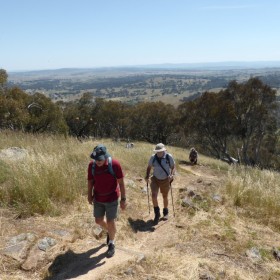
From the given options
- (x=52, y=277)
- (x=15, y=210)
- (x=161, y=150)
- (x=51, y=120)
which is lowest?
(x=51, y=120)

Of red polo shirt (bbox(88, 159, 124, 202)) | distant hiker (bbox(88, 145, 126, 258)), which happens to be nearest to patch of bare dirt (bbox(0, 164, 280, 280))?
distant hiker (bbox(88, 145, 126, 258))

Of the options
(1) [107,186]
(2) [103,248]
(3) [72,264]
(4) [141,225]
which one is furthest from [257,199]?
(3) [72,264]

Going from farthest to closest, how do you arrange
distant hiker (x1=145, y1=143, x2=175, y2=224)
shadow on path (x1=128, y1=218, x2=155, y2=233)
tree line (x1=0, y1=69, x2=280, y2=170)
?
tree line (x1=0, y1=69, x2=280, y2=170)
distant hiker (x1=145, y1=143, x2=175, y2=224)
shadow on path (x1=128, y1=218, x2=155, y2=233)

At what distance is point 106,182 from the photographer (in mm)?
5273

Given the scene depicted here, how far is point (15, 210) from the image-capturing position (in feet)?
20.0

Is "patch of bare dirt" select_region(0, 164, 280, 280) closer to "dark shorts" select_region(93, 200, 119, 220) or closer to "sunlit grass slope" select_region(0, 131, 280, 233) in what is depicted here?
"sunlit grass slope" select_region(0, 131, 280, 233)

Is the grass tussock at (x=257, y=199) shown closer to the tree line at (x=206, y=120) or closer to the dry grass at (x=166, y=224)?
the dry grass at (x=166, y=224)

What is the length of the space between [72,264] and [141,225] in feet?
7.31

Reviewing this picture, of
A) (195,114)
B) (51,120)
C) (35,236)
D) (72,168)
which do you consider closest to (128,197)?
(72,168)

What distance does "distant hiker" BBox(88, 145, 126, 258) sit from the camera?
521 cm

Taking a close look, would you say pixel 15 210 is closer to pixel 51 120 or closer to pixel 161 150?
pixel 161 150

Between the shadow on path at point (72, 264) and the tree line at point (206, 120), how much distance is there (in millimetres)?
18856

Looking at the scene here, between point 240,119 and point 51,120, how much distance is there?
62.1ft

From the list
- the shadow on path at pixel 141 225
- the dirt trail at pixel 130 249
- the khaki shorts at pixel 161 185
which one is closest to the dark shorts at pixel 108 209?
the dirt trail at pixel 130 249
